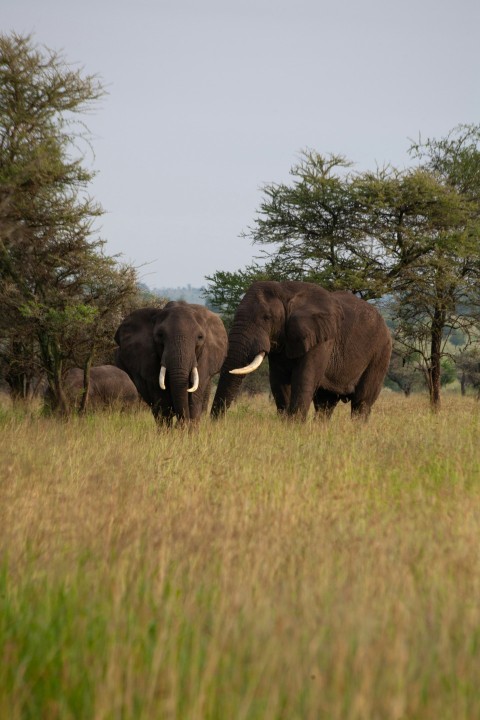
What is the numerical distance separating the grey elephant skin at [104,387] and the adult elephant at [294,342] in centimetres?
587

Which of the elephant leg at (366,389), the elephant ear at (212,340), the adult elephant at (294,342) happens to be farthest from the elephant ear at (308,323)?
the elephant leg at (366,389)

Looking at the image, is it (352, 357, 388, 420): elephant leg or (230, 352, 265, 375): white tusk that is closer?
(230, 352, 265, 375): white tusk

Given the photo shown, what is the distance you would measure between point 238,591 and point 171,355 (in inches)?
341

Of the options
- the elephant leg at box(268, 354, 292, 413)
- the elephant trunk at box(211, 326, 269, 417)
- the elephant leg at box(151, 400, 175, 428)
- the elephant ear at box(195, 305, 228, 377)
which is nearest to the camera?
the elephant leg at box(151, 400, 175, 428)

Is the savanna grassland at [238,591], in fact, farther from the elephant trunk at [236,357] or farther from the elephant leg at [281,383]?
the elephant leg at [281,383]

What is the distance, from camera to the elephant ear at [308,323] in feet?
46.1

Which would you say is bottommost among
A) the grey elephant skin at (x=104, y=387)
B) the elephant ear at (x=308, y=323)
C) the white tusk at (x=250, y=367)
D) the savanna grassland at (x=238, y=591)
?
the grey elephant skin at (x=104, y=387)

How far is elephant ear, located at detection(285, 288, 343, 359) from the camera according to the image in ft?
46.1

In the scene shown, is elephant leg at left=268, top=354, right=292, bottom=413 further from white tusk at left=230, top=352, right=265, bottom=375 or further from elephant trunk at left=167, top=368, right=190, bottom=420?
elephant trunk at left=167, top=368, right=190, bottom=420

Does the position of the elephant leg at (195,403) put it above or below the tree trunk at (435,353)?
below

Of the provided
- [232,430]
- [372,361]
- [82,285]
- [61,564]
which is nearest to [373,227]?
[372,361]

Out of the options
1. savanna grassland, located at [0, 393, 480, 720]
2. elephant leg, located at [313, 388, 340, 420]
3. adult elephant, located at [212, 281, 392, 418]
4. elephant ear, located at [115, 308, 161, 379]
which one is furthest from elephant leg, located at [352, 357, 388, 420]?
savanna grassland, located at [0, 393, 480, 720]

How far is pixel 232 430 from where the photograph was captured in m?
12.9

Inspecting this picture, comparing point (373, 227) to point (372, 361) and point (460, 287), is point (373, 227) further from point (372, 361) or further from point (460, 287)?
point (372, 361)
